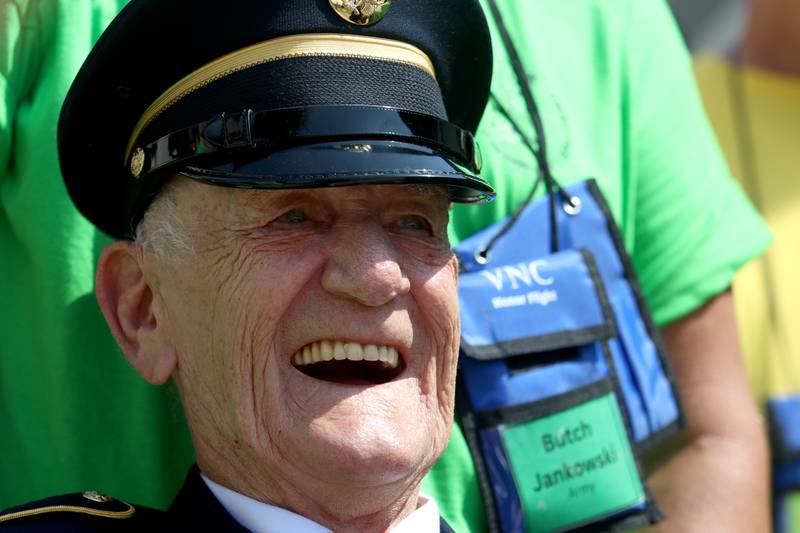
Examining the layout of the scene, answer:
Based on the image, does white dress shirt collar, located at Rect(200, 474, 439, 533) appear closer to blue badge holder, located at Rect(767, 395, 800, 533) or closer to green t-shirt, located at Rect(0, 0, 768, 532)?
green t-shirt, located at Rect(0, 0, 768, 532)

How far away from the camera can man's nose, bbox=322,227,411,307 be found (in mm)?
1732

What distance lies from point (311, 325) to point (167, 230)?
0.86 feet

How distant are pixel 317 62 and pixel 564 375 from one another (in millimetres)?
777

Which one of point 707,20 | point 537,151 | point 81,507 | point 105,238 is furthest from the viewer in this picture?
point 707,20

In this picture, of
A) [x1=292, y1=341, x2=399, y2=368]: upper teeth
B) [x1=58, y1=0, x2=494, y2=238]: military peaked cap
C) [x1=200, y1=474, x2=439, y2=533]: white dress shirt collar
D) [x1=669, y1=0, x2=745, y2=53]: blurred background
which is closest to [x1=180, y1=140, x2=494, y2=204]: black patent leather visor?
[x1=58, y1=0, x2=494, y2=238]: military peaked cap

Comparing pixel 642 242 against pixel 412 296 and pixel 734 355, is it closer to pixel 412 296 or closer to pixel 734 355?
pixel 734 355

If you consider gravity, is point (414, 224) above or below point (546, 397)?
above

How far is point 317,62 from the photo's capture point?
1762 mm

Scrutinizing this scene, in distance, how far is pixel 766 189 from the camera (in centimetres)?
350

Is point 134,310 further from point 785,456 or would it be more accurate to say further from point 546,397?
point 785,456

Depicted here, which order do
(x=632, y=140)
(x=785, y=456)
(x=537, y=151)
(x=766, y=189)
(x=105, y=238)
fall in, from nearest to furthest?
(x=105, y=238), (x=537, y=151), (x=632, y=140), (x=785, y=456), (x=766, y=189)

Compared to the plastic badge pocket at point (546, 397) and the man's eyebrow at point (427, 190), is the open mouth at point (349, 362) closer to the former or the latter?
the man's eyebrow at point (427, 190)

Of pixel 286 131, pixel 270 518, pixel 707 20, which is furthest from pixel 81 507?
pixel 707 20

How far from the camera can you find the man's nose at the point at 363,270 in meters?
1.73
